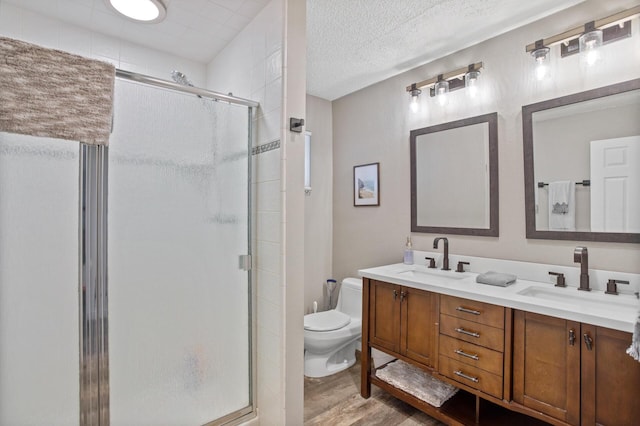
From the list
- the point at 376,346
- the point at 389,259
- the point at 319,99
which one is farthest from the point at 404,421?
the point at 319,99

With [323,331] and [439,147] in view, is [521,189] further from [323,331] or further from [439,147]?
[323,331]

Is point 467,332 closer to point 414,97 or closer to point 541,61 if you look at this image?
point 541,61

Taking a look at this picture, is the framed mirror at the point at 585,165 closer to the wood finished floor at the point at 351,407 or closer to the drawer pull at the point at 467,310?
the drawer pull at the point at 467,310

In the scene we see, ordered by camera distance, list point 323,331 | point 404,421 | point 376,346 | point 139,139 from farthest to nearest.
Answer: point 323,331
point 376,346
point 404,421
point 139,139

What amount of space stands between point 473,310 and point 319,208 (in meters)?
1.79

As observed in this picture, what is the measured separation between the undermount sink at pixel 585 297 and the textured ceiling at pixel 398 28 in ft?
5.05

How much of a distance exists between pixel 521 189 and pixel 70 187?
2.30 metres

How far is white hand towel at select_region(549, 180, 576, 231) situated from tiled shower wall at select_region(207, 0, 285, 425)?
1.54m

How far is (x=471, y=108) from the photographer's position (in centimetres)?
214

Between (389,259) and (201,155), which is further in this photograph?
(389,259)

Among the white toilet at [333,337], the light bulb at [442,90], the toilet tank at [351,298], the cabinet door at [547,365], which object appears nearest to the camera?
the cabinet door at [547,365]

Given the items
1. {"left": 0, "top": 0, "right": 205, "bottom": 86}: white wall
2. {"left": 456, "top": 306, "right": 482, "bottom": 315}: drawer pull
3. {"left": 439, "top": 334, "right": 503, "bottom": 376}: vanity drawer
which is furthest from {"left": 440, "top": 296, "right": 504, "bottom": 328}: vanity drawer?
{"left": 0, "top": 0, "right": 205, "bottom": 86}: white wall

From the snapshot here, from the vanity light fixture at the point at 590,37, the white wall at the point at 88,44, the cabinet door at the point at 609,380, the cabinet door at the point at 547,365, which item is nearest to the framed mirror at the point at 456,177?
the vanity light fixture at the point at 590,37

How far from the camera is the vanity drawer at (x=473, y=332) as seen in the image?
1.49m
